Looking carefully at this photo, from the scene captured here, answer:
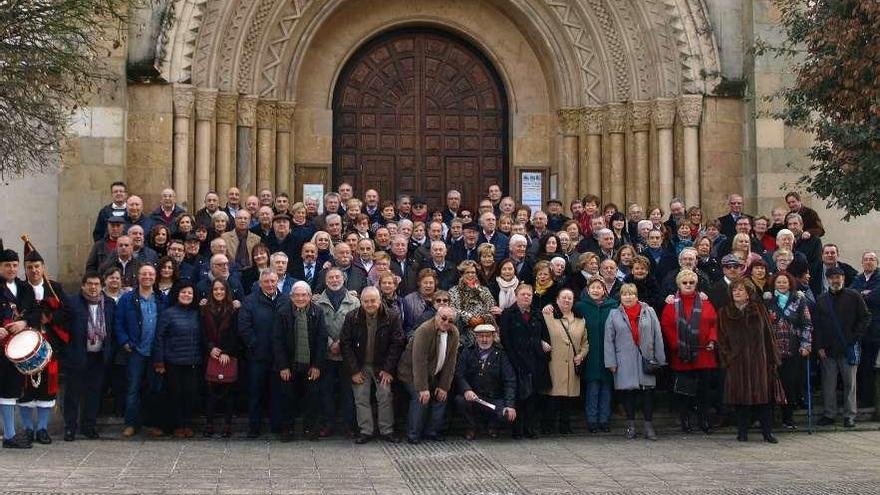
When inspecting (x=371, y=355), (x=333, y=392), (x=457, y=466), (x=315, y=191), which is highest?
(x=315, y=191)

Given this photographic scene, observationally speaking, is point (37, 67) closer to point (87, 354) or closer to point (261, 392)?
point (87, 354)

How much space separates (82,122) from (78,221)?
1282 millimetres

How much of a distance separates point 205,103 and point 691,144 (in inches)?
270

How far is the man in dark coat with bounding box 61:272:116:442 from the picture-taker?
11883 mm

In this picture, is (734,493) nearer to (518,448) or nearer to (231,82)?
(518,448)

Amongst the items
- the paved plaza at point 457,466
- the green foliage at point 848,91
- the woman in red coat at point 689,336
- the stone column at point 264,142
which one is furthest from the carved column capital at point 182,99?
the green foliage at point 848,91

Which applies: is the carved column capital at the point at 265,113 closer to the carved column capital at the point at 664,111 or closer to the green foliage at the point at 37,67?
the green foliage at the point at 37,67

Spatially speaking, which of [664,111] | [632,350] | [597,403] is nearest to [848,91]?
[632,350]

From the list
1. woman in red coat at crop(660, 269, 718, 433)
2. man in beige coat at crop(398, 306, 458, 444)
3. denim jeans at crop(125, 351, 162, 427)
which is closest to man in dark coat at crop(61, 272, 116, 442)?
denim jeans at crop(125, 351, 162, 427)

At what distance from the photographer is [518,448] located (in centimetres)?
1172

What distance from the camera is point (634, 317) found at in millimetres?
12602

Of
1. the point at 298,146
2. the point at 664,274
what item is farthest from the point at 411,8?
the point at 664,274

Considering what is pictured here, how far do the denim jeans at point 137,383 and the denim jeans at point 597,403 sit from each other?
4.51 m

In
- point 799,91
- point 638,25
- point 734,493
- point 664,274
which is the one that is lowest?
point 734,493
